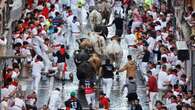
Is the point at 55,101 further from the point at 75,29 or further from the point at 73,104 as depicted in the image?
the point at 75,29

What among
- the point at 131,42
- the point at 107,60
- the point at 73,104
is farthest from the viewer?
the point at 131,42

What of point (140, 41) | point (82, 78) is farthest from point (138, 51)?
point (82, 78)

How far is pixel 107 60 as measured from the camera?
26734 millimetres

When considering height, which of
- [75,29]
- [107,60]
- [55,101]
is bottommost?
[55,101]

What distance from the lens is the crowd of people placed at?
2398 centimetres

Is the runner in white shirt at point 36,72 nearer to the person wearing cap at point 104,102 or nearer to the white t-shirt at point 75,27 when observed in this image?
the person wearing cap at point 104,102

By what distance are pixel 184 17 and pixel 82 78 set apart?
27.0 ft

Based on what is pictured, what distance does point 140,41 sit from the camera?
30375 millimetres

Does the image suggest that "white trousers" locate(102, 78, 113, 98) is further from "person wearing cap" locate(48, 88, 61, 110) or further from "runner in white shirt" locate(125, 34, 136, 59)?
"runner in white shirt" locate(125, 34, 136, 59)

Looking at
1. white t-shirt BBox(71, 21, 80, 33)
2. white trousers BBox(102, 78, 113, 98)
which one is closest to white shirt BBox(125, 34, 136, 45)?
white t-shirt BBox(71, 21, 80, 33)

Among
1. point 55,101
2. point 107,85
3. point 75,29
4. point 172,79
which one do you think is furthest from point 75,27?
point 55,101

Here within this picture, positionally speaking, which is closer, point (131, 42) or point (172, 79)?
point (172, 79)

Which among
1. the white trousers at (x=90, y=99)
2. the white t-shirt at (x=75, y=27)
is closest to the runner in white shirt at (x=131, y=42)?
the white t-shirt at (x=75, y=27)

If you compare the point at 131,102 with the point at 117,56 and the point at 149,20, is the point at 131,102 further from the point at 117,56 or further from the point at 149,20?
the point at 149,20
